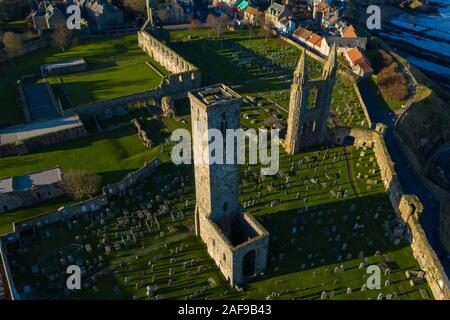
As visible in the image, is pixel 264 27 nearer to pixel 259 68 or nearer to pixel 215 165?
pixel 259 68

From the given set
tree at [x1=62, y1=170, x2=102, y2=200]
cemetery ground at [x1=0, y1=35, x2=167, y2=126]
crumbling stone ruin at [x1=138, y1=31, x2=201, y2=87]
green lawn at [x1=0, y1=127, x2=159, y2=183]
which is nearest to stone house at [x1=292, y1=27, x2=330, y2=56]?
crumbling stone ruin at [x1=138, y1=31, x2=201, y2=87]

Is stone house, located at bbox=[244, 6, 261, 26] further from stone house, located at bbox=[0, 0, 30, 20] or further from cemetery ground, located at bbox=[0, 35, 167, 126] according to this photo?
stone house, located at bbox=[0, 0, 30, 20]

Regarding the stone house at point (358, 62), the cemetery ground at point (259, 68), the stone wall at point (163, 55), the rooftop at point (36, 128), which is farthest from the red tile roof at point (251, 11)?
the rooftop at point (36, 128)

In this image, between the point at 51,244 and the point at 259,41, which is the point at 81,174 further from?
the point at 259,41

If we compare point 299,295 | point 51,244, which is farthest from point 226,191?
point 51,244

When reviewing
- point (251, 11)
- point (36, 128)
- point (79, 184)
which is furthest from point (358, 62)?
point (36, 128)

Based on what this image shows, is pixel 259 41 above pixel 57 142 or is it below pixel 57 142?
above
